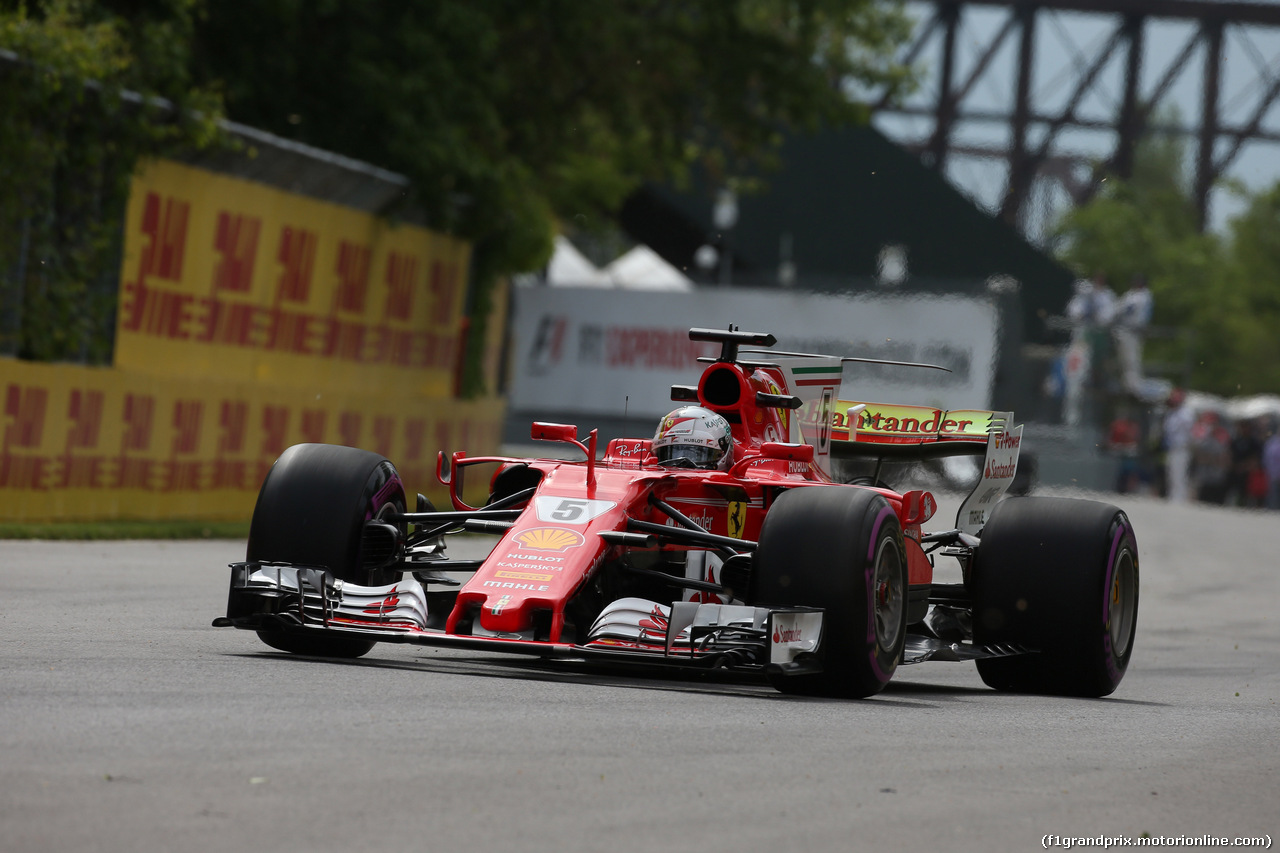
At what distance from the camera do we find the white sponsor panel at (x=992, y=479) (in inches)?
383

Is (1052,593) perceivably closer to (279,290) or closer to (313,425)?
(313,425)

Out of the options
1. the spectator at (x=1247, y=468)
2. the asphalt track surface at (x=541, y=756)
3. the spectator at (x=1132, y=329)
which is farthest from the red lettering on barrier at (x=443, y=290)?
the spectator at (x=1247, y=468)

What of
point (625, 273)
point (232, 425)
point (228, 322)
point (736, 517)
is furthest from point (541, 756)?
point (625, 273)

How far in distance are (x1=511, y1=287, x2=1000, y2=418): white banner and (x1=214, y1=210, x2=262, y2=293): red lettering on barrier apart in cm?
949

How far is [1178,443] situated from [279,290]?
2090cm

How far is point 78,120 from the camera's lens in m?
14.9

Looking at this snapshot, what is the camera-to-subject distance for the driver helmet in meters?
8.34

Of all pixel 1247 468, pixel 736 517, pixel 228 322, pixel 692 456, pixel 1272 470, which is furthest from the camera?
pixel 1247 468

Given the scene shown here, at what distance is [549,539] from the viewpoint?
7445mm

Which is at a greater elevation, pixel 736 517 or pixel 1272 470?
pixel 1272 470

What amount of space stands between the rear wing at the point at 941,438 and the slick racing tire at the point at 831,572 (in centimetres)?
258

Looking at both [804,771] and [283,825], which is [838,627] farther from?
[283,825]

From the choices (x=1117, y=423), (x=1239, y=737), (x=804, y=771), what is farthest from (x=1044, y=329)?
(x=804, y=771)

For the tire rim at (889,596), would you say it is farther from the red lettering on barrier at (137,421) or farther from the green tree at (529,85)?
the green tree at (529,85)
